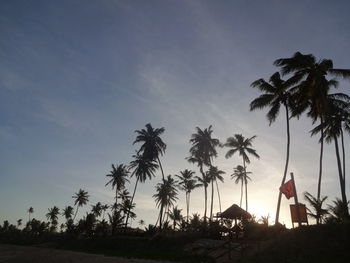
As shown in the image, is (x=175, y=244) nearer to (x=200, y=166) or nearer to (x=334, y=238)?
(x=334, y=238)

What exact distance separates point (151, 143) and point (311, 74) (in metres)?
33.1

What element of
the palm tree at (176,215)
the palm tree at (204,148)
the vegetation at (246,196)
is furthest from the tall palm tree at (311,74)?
the palm tree at (176,215)

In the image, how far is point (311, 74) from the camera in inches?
1094

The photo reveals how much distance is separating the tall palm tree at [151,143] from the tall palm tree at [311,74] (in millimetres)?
30728

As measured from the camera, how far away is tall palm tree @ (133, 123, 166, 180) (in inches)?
2180

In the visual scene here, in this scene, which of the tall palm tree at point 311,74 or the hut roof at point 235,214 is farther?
the hut roof at point 235,214

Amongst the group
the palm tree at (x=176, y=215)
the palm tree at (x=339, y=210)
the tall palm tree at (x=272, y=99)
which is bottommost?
the palm tree at (x=339, y=210)

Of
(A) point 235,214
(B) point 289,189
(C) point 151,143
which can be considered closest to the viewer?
(B) point 289,189

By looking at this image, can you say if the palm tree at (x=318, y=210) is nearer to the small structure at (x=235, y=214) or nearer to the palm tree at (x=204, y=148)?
the small structure at (x=235, y=214)

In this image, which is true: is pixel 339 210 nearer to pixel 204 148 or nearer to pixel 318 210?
pixel 318 210

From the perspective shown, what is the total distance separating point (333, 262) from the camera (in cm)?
1825

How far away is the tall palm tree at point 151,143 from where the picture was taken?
2180 inches

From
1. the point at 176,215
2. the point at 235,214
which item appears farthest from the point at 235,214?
the point at 176,215

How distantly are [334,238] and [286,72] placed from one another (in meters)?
14.8
